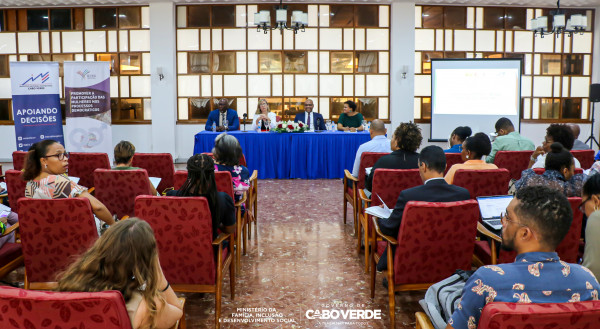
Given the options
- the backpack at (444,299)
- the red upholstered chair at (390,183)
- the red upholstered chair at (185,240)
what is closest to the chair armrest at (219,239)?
the red upholstered chair at (185,240)

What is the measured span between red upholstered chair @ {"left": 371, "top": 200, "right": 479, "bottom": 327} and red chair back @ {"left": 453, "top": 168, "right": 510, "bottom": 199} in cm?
91

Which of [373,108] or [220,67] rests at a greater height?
[220,67]

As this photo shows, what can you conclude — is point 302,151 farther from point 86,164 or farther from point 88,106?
point 86,164

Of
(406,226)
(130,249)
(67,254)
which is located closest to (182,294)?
(67,254)

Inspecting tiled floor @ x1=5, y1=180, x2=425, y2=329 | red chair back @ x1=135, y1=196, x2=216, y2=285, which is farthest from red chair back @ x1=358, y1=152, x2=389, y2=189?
red chair back @ x1=135, y1=196, x2=216, y2=285

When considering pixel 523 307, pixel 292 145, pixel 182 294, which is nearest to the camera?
pixel 523 307

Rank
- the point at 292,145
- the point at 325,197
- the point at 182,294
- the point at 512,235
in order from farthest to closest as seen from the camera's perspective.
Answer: the point at 292,145 → the point at 325,197 → the point at 182,294 → the point at 512,235

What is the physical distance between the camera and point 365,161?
15.6ft

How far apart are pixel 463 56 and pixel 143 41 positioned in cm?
635

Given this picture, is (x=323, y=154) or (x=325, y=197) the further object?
(x=323, y=154)

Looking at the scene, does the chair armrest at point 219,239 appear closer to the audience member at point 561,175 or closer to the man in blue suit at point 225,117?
the audience member at point 561,175

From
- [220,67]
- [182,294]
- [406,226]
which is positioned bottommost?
[182,294]

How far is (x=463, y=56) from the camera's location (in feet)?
32.8

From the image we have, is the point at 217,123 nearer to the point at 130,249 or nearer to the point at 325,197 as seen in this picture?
the point at 325,197
